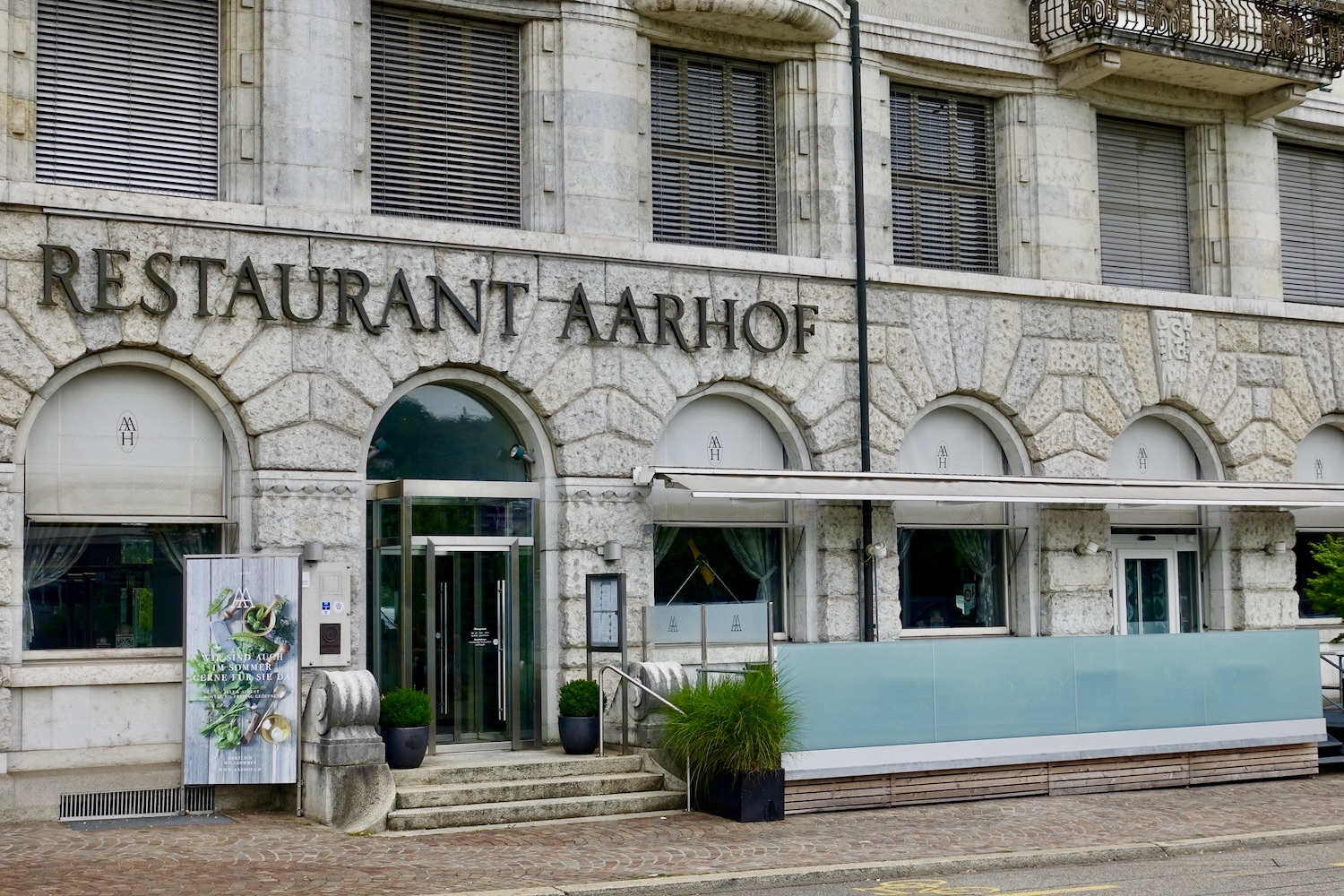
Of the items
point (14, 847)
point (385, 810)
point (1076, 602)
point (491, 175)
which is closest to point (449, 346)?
point (491, 175)

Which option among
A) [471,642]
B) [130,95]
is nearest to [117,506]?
[471,642]

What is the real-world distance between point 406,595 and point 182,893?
567 centimetres

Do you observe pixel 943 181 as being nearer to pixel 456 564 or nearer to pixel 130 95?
pixel 456 564

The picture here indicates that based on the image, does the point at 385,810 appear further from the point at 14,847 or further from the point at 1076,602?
the point at 1076,602

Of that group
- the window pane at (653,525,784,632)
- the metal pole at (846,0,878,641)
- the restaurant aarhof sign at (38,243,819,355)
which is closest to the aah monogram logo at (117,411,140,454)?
the restaurant aarhof sign at (38,243,819,355)

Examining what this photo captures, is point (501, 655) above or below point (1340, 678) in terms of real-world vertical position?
above

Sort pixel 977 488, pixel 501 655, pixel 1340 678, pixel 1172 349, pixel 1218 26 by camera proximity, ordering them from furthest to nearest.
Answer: pixel 1172 349 < pixel 1218 26 < pixel 1340 678 < pixel 977 488 < pixel 501 655

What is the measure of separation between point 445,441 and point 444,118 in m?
3.47

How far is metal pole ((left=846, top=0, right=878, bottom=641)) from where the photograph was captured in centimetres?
1911

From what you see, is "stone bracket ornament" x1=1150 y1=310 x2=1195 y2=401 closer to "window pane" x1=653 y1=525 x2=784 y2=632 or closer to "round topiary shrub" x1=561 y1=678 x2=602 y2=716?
"window pane" x1=653 y1=525 x2=784 y2=632

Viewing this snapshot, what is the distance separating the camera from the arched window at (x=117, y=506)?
50.1 ft

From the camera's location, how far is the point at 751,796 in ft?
47.9

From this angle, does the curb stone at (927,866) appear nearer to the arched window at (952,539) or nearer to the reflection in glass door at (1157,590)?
the arched window at (952,539)

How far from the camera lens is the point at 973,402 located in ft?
66.5
